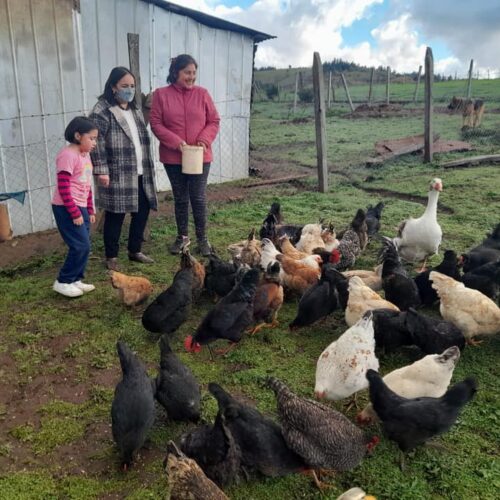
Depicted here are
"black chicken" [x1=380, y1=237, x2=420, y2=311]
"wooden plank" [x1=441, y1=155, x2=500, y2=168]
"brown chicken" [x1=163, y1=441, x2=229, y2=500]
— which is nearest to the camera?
"brown chicken" [x1=163, y1=441, x2=229, y2=500]

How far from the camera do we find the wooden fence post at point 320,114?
968cm

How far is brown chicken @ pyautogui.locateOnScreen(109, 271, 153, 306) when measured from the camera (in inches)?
198

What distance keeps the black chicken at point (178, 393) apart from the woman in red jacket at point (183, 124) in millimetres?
3142

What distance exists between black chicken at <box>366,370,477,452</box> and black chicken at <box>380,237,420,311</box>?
66.9 inches

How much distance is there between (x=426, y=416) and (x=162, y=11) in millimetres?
9036

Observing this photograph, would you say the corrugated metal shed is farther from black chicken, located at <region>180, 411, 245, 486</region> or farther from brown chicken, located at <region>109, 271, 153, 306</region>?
black chicken, located at <region>180, 411, 245, 486</region>

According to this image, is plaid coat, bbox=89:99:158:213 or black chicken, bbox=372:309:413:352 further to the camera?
plaid coat, bbox=89:99:158:213

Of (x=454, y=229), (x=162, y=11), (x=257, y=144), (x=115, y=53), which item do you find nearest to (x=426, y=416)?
(x=454, y=229)

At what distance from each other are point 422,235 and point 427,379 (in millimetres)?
2917

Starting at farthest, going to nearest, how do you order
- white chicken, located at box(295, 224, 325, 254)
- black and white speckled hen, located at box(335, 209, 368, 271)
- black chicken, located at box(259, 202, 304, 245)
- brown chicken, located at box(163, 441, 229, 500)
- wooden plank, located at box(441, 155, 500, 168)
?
wooden plank, located at box(441, 155, 500, 168) → black chicken, located at box(259, 202, 304, 245) → white chicken, located at box(295, 224, 325, 254) → black and white speckled hen, located at box(335, 209, 368, 271) → brown chicken, located at box(163, 441, 229, 500)

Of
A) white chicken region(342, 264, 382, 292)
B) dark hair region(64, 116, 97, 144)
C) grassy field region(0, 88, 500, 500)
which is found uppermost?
dark hair region(64, 116, 97, 144)

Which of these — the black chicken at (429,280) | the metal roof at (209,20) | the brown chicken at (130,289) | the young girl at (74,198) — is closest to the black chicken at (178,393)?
the brown chicken at (130,289)

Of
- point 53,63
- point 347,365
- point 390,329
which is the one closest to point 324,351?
point 347,365

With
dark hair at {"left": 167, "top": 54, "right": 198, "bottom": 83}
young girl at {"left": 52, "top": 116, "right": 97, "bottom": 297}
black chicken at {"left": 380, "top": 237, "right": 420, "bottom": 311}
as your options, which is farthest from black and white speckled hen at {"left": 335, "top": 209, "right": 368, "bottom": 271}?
young girl at {"left": 52, "top": 116, "right": 97, "bottom": 297}
